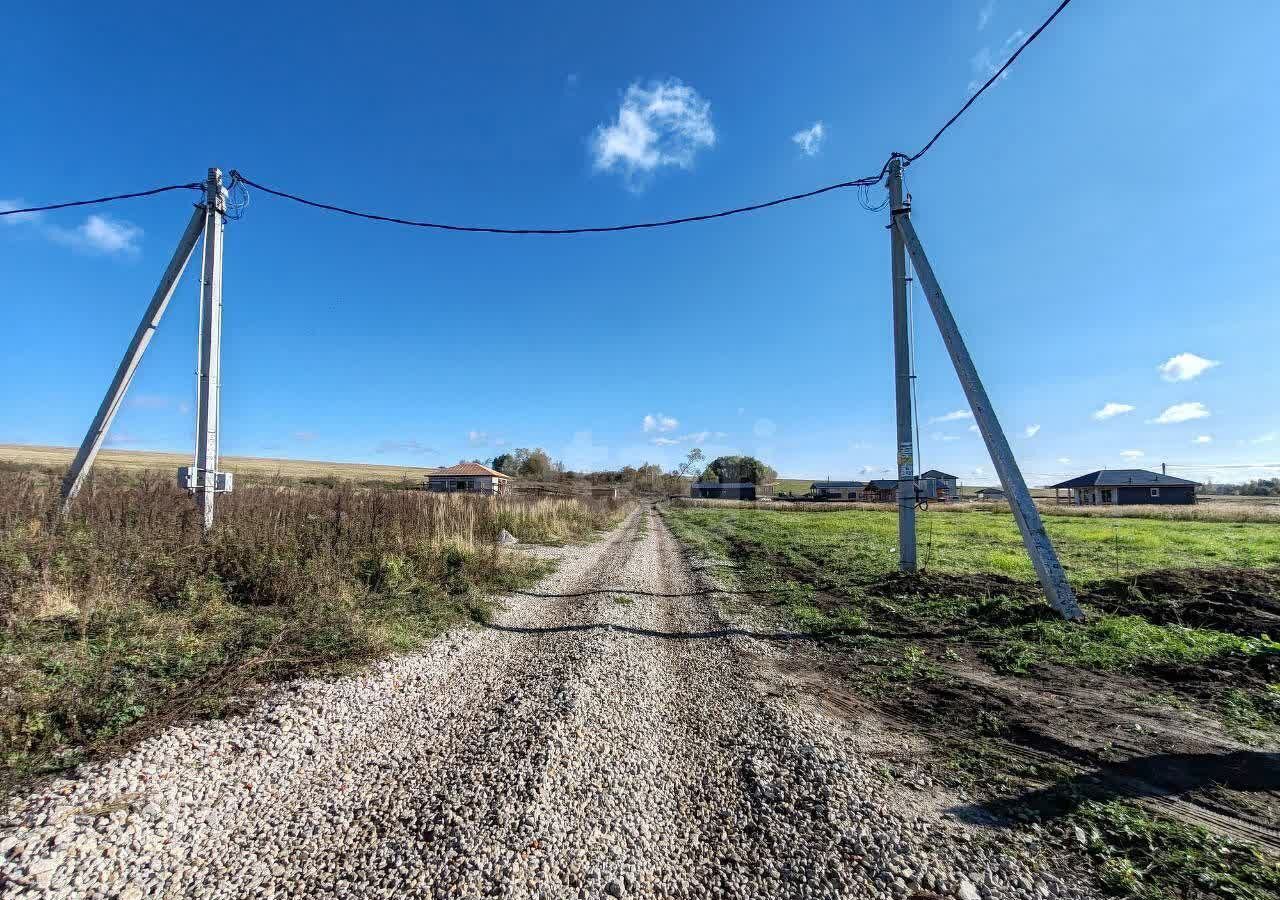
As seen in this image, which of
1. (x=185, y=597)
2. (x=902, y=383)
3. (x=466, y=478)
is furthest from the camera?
(x=466, y=478)

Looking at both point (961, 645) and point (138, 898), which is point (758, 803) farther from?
point (961, 645)

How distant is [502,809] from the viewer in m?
3.02

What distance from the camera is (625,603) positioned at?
8.80 m

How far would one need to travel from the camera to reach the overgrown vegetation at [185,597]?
375 cm

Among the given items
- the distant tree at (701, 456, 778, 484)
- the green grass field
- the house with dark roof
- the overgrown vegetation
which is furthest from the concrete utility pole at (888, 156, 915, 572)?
the distant tree at (701, 456, 778, 484)

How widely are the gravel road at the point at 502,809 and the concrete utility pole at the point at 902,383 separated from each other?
653cm

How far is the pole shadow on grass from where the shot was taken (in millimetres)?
3035

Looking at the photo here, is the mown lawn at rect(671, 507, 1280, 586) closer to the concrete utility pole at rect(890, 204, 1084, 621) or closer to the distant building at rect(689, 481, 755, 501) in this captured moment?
the concrete utility pole at rect(890, 204, 1084, 621)

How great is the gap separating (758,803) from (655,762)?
793 millimetres

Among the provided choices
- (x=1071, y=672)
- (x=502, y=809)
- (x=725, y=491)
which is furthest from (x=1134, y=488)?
(x=502, y=809)

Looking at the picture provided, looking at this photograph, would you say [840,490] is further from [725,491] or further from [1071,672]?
[1071,672]

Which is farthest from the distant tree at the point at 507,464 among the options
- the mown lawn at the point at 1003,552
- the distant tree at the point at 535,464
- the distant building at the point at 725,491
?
the mown lawn at the point at 1003,552

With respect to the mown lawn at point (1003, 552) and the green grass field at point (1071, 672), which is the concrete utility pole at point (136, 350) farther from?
the mown lawn at point (1003, 552)

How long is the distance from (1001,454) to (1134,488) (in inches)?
2948
